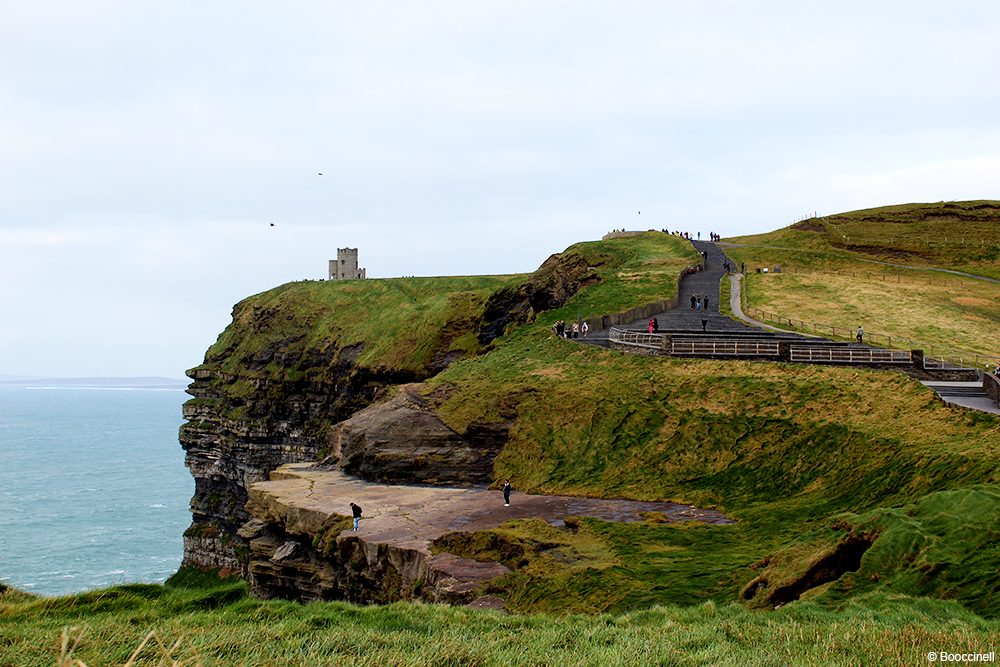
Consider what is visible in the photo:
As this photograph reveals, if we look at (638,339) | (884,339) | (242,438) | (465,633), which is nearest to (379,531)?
(465,633)

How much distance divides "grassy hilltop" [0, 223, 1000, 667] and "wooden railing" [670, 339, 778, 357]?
5.10ft

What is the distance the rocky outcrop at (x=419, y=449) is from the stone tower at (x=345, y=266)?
211ft

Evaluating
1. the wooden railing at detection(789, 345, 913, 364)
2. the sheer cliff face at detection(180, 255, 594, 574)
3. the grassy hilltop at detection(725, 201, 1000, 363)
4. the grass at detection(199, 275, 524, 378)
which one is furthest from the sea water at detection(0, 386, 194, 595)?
the grassy hilltop at detection(725, 201, 1000, 363)

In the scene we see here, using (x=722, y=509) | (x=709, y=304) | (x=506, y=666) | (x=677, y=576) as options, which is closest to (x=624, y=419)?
(x=722, y=509)

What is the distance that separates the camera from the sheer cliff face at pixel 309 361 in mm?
63781

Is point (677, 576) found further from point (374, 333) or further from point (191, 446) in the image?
point (191, 446)

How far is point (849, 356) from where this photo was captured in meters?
36.2

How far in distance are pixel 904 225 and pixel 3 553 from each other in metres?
104

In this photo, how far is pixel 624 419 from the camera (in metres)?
35.3

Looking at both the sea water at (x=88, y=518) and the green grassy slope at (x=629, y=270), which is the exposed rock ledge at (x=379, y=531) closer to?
the green grassy slope at (x=629, y=270)

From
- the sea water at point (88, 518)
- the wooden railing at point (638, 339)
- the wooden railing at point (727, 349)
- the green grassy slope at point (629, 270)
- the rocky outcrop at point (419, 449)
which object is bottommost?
the sea water at point (88, 518)

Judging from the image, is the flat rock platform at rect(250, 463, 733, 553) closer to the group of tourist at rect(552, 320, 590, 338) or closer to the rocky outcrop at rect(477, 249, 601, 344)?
the group of tourist at rect(552, 320, 590, 338)

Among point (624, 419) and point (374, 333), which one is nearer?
point (624, 419)

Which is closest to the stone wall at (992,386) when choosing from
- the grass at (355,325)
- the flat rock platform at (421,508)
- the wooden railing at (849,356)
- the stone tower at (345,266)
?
the wooden railing at (849,356)
